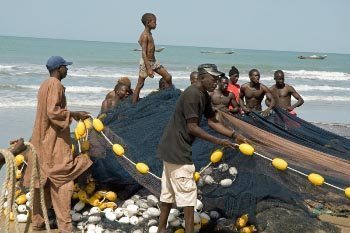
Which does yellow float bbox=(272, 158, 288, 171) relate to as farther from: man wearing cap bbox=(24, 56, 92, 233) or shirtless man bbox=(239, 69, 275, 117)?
shirtless man bbox=(239, 69, 275, 117)

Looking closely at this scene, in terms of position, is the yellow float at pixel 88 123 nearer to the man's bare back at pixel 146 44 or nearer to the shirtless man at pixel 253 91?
the man's bare back at pixel 146 44

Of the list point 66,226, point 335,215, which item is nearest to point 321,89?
point 335,215

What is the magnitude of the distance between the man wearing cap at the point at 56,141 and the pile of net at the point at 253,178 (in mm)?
572

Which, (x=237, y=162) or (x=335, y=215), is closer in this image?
(x=237, y=162)

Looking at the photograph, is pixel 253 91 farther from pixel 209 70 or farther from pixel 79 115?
pixel 209 70

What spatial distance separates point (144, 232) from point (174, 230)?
304 mm

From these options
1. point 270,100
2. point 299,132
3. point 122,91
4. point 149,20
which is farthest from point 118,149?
point 270,100

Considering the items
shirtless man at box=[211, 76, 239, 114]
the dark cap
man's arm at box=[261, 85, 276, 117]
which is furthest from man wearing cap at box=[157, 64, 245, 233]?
shirtless man at box=[211, 76, 239, 114]

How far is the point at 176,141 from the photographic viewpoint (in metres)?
4.43

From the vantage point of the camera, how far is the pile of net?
501 centimetres

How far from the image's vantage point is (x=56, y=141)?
16.5 ft

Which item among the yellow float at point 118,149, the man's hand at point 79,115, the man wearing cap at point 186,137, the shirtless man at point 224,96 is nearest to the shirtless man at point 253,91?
the shirtless man at point 224,96

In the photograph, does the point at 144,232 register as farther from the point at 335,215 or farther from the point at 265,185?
the point at 335,215

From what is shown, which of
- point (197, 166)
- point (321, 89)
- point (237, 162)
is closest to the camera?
point (237, 162)
